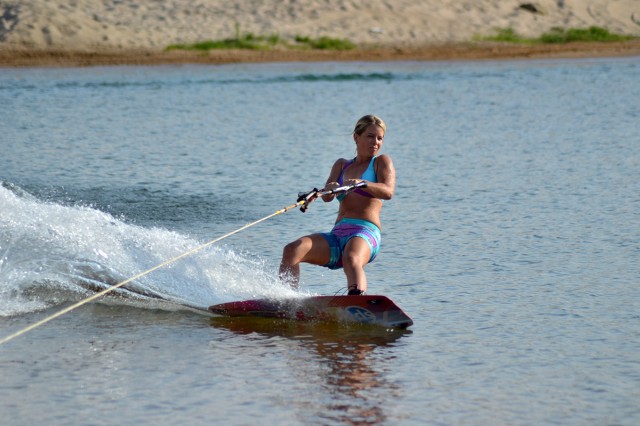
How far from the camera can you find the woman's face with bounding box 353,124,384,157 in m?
7.58

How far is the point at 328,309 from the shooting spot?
7449mm

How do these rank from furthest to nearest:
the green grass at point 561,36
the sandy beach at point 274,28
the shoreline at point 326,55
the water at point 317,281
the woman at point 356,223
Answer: the green grass at point 561,36, the sandy beach at point 274,28, the shoreline at point 326,55, the woman at point 356,223, the water at point 317,281

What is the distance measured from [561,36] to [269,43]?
34.5ft

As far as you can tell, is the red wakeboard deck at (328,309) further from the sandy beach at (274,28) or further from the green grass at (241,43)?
the green grass at (241,43)

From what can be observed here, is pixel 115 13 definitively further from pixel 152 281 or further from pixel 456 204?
pixel 152 281

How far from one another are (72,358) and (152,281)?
5.67ft

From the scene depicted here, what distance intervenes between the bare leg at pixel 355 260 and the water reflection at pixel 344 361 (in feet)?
0.97

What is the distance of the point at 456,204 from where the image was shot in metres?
12.3

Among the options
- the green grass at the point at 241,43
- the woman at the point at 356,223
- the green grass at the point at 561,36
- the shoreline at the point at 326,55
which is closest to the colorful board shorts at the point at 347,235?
the woman at the point at 356,223

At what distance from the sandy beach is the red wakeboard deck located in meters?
26.2

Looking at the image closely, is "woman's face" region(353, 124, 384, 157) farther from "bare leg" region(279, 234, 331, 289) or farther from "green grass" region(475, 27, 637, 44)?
"green grass" region(475, 27, 637, 44)

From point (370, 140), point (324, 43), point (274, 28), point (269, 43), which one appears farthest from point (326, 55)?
point (370, 140)

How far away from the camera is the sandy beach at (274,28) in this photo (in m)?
33.1

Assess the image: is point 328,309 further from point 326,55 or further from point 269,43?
point 269,43
